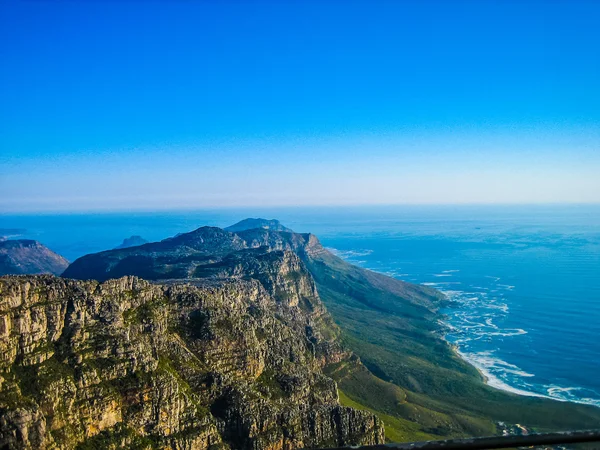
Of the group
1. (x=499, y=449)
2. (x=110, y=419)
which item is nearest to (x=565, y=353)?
(x=110, y=419)

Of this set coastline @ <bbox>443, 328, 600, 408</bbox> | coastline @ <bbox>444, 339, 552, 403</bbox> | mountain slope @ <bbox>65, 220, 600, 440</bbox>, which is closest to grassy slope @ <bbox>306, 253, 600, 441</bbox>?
mountain slope @ <bbox>65, 220, 600, 440</bbox>

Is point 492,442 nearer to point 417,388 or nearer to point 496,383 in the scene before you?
point 417,388

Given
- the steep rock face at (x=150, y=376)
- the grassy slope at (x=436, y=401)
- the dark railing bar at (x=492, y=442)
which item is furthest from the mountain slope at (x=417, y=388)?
the dark railing bar at (x=492, y=442)

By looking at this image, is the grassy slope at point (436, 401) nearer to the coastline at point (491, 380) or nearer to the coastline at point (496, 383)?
the coastline at point (491, 380)

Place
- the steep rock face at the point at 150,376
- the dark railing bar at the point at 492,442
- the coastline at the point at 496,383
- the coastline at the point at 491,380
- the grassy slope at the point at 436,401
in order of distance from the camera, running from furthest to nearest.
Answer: the coastline at the point at 491,380 → the coastline at the point at 496,383 → the grassy slope at the point at 436,401 → the steep rock face at the point at 150,376 → the dark railing bar at the point at 492,442

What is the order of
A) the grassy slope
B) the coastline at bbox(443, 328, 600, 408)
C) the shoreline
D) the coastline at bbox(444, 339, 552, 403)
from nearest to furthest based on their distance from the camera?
the grassy slope, the coastline at bbox(443, 328, 600, 408), the shoreline, the coastline at bbox(444, 339, 552, 403)

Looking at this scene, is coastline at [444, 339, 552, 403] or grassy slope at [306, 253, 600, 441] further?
coastline at [444, 339, 552, 403]

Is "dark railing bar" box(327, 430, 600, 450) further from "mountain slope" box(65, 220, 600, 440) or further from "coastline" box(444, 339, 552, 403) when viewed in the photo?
"coastline" box(444, 339, 552, 403)

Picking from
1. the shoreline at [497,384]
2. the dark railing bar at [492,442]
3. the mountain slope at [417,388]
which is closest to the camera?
the dark railing bar at [492,442]

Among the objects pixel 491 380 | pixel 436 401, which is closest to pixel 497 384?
pixel 491 380
